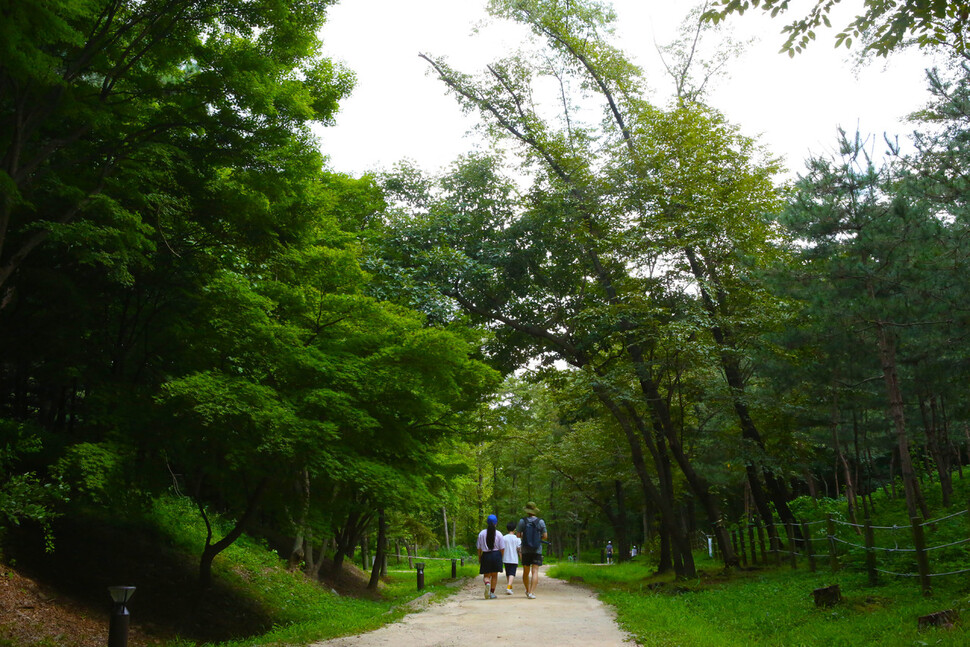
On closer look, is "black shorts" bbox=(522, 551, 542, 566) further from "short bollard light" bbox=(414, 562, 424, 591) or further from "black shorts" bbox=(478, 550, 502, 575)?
"short bollard light" bbox=(414, 562, 424, 591)

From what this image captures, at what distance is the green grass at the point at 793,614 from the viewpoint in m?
7.44

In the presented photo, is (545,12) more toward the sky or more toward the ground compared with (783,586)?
more toward the sky

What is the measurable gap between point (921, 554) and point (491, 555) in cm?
686

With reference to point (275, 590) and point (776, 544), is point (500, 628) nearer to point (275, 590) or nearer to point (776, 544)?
point (275, 590)

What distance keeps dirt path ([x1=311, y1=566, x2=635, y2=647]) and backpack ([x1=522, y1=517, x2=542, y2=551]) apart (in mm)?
1095

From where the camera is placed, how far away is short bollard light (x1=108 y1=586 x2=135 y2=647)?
6082 mm

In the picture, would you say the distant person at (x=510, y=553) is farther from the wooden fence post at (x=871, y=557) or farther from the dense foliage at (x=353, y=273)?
the wooden fence post at (x=871, y=557)

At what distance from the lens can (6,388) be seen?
12398 mm

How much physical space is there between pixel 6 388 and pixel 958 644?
14.4 metres

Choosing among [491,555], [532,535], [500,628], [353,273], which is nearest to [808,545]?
[532,535]

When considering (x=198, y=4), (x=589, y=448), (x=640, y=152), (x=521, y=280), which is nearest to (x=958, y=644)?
(x=198, y=4)

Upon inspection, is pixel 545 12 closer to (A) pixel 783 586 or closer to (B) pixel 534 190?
(B) pixel 534 190

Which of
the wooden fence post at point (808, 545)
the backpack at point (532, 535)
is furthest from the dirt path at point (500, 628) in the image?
the wooden fence post at point (808, 545)

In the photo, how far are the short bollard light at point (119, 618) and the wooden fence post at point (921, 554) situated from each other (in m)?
9.18
